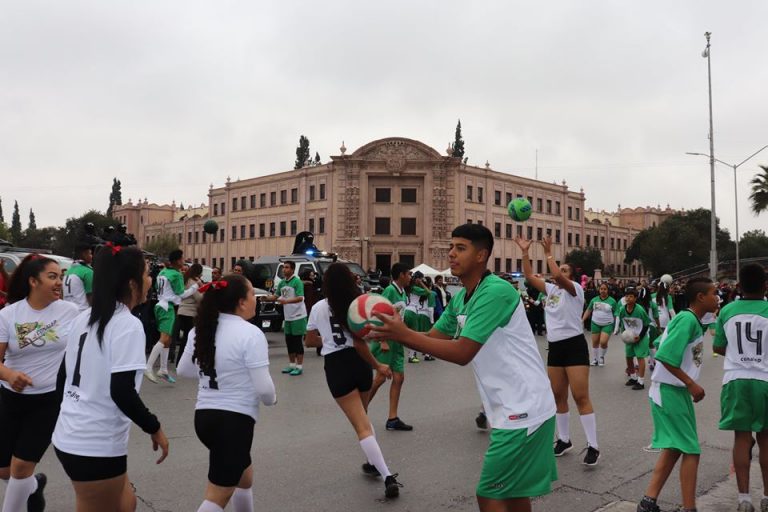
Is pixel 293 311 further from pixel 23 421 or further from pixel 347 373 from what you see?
pixel 23 421

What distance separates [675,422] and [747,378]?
867 mm

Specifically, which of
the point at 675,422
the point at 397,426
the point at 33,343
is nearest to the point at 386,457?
the point at 397,426

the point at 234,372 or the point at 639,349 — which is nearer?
the point at 234,372

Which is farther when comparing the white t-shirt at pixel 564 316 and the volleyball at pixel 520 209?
the volleyball at pixel 520 209

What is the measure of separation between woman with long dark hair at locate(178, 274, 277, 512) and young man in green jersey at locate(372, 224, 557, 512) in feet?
3.73

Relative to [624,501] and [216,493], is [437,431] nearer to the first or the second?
[624,501]

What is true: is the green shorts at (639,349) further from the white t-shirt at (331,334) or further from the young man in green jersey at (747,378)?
the white t-shirt at (331,334)

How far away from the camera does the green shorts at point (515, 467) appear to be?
3.16 m

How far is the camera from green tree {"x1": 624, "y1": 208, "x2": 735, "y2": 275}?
6450 centimetres

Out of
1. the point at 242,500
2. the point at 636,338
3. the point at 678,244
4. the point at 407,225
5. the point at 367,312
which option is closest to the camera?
the point at 367,312

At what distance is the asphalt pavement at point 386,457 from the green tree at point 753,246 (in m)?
77.6

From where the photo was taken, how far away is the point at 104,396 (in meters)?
3.13

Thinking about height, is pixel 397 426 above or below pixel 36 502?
below

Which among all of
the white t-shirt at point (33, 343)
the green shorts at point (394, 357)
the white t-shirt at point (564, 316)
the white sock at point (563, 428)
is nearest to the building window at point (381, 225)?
the green shorts at point (394, 357)
